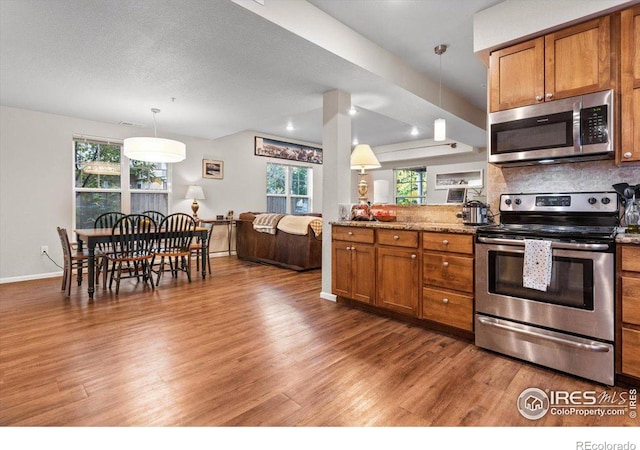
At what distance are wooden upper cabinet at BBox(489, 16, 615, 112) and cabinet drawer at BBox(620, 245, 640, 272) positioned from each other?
42.5 inches

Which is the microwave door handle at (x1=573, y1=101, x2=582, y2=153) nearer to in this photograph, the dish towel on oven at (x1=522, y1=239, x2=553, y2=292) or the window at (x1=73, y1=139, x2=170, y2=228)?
the dish towel on oven at (x1=522, y1=239, x2=553, y2=292)

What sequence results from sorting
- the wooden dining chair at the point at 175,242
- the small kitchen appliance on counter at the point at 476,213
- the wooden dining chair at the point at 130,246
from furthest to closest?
A: the wooden dining chair at the point at 175,242
the wooden dining chair at the point at 130,246
the small kitchen appliance on counter at the point at 476,213

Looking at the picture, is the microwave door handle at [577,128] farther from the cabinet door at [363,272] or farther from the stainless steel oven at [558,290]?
the cabinet door at [363,272]

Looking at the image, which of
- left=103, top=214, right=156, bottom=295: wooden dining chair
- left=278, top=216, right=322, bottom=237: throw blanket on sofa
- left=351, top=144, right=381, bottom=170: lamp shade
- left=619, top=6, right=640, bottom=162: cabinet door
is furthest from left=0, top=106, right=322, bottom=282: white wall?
left=619, top=6, right=640, bottom=162: cabinet door

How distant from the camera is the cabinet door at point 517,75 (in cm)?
241

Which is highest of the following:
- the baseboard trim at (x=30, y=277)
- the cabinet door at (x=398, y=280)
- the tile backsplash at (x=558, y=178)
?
the tile backsplash at (x=558, y=178)

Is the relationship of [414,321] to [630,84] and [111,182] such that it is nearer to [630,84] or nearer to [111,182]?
[630,84]

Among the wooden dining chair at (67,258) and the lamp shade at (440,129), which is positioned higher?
the lamp shade at (440,129)

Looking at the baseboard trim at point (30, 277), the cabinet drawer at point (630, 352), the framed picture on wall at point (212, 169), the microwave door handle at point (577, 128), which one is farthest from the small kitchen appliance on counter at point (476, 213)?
the baseboard trim at point (30, 277)

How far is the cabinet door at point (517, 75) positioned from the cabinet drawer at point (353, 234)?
56.4 inches

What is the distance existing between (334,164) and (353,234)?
86 cm

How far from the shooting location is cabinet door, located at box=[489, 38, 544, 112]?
2.41 metres

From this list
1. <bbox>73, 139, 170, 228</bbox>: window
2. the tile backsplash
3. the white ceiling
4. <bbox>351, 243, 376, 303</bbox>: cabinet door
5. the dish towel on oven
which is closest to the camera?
the dish towel on oven

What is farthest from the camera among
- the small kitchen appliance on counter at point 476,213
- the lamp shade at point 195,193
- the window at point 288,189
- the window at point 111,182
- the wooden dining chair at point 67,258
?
the window at point 288,189
